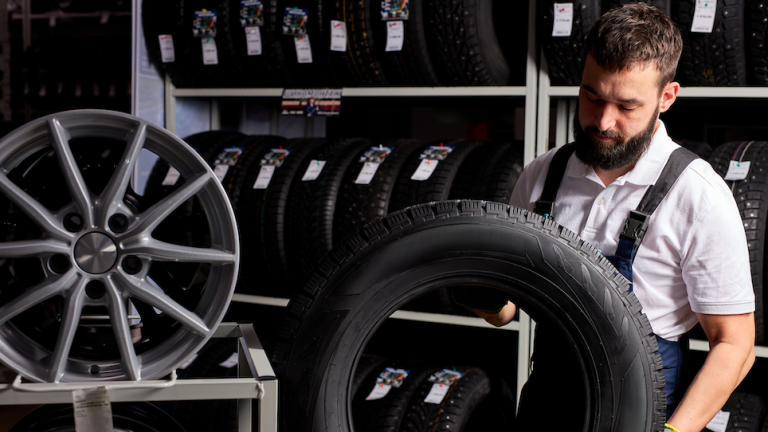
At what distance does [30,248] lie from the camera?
45.4 inches

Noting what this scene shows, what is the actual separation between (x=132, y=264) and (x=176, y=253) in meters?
0.10

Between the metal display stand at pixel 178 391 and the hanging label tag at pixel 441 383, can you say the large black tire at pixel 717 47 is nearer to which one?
the hanging label tag at pixel 441 383

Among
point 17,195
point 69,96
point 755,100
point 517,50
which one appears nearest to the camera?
point 17,195

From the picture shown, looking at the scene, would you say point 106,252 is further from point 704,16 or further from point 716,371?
point 704,16

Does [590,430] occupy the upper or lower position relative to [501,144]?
lower

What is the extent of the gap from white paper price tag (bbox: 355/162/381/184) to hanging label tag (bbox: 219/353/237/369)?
1027 mm

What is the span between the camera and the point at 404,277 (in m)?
1.23

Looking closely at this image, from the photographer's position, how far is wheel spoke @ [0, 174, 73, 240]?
1176 mm

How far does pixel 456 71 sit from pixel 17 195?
1.91 meters

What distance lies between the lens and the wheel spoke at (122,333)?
1190 millimetres

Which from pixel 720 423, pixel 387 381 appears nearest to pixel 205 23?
pixel 387 381

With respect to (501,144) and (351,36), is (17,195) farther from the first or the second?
(501,144)

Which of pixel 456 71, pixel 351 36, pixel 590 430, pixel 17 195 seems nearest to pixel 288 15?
pixel 351 36

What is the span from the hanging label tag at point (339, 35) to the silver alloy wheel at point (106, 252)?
5.55 ft
